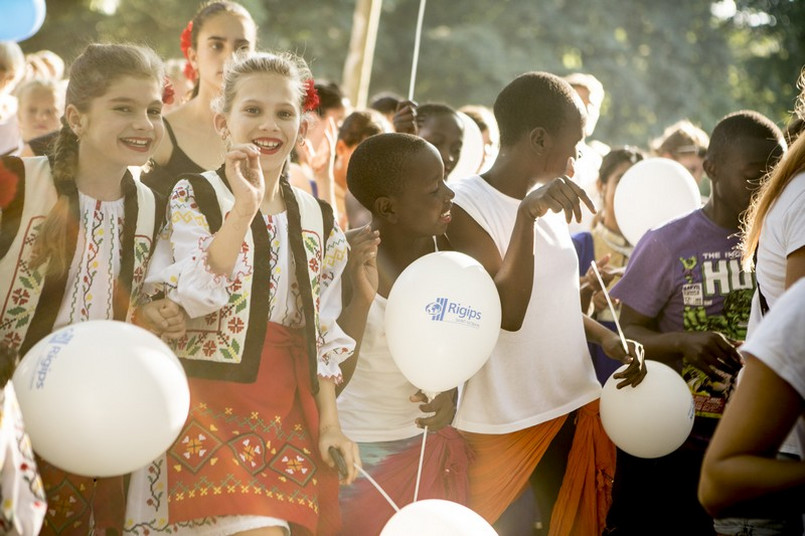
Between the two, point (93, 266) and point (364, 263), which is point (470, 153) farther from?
point (93, 266)

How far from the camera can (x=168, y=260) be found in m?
3.12

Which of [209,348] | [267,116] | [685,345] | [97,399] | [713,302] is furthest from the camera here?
[713,302]

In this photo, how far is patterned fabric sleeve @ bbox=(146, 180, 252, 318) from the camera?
9.55 feet

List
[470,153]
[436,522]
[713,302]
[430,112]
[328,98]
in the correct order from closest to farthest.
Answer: [436,522]
[713,302]
[430,112]
[470,153]
[328,98]

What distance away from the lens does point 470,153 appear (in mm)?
5562

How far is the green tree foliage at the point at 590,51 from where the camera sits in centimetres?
2008

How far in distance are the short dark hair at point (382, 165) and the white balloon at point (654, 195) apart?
6.27 feet

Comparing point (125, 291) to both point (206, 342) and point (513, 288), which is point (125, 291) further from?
point (513, 288)

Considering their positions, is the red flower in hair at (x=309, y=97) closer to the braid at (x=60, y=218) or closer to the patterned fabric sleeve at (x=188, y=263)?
the patterned fabric sleeve at (x=188, y=263)

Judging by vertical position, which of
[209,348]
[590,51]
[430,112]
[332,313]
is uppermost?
[590,51]

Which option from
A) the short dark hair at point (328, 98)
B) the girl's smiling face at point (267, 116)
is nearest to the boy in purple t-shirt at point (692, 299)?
the girl's smiling face at point (267, 116)

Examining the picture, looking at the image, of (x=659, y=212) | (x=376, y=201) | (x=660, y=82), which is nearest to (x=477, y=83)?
(x=660, y=82)

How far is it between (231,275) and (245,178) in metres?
0.28

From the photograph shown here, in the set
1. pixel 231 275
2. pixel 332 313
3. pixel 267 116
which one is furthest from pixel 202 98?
pixel 231 275
